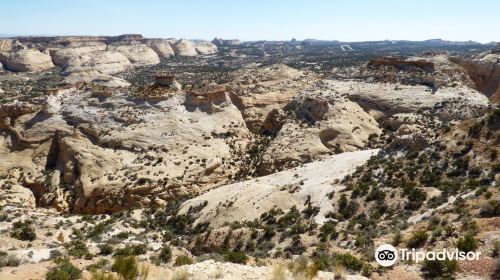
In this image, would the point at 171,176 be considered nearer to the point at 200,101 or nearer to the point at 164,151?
the point at 164,151

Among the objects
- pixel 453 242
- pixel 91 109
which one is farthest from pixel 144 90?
pixel 453 242

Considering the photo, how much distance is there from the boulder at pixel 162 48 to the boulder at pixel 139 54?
7909mm

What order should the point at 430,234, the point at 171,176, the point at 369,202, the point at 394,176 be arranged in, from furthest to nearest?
the point at 171,176, the point at 394,176, the point at 369,202, the point at 430,234

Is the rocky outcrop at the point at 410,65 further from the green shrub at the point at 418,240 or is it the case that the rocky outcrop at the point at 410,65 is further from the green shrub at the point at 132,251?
the green shrub at the point at 132,251

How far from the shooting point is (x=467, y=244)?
13.1 meters

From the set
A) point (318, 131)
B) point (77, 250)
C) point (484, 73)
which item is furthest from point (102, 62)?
point (77, 250)

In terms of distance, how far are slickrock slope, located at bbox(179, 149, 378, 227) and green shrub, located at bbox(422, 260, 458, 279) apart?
11.0m

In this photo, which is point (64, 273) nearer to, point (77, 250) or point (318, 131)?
point (77, 250)

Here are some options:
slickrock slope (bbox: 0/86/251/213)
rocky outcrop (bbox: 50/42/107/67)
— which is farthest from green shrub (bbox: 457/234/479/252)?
rocky outcrop (bbox: 50/42/107/67)

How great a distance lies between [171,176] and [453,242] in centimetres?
2630

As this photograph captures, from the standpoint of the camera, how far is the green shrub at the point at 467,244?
13.1m

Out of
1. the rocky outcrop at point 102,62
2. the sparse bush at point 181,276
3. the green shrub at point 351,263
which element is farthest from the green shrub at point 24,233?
the rocky outcrop at point 102,62

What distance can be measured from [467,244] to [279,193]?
1589 cm

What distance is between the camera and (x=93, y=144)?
41.2 m
